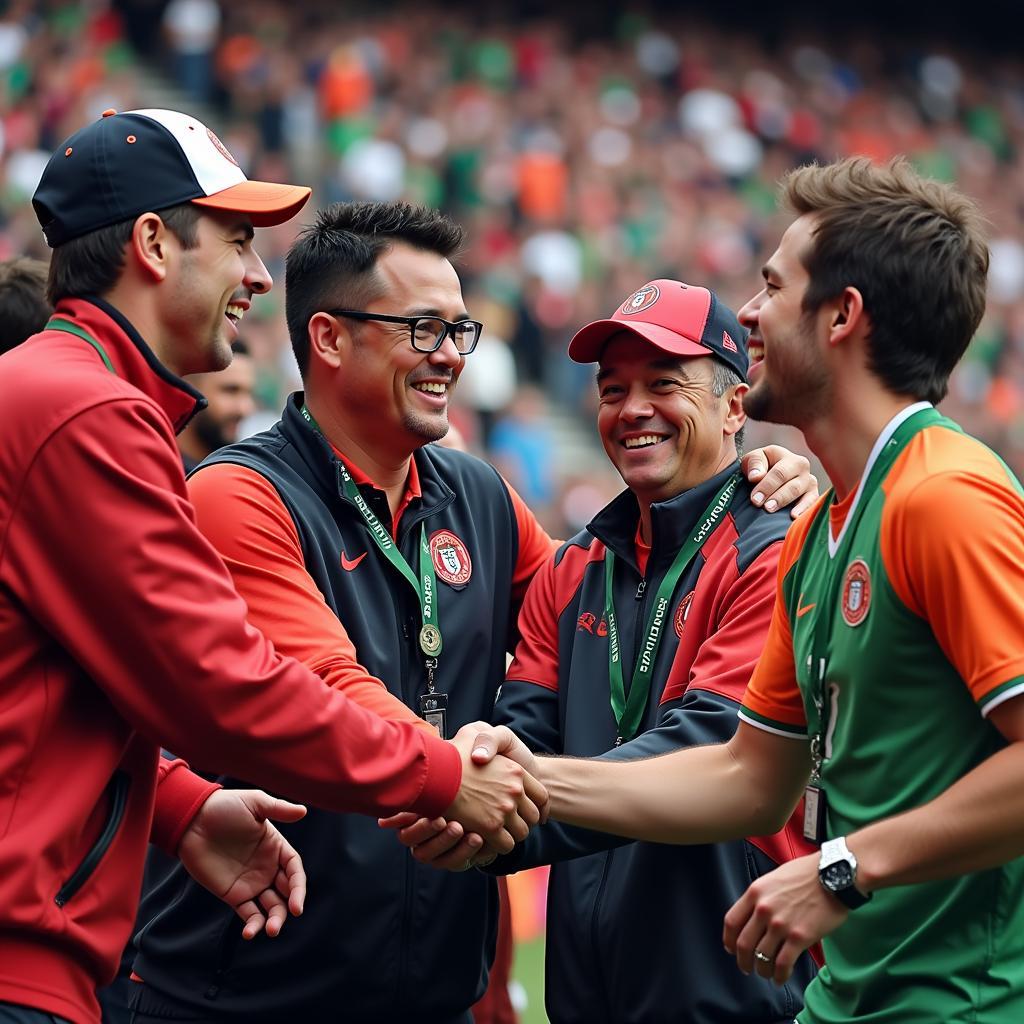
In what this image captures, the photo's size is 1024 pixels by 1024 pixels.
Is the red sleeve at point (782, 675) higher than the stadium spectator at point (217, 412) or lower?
higher

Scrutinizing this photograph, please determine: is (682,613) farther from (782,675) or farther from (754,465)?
(782,675)

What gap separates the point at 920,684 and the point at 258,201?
1726mm

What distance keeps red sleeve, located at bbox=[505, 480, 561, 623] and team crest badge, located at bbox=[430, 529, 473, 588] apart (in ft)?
0.81

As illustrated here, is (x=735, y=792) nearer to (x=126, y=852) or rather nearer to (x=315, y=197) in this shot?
(x=126, y=852)

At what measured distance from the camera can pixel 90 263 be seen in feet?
11.1

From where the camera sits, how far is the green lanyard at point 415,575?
4.10 metres

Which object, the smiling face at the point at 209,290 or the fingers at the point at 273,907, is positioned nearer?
the smiling face at the point at 209,290

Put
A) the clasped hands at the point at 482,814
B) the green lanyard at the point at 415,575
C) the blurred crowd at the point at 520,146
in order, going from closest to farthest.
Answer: the clasped hands at the point at 482,814, the green lanyard at the point at 415,575, the blurred crowd at the point at 520,146

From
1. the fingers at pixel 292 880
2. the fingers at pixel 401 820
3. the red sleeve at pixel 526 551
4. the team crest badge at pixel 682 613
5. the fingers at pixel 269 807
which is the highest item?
the team crest badge at pixel 682 613

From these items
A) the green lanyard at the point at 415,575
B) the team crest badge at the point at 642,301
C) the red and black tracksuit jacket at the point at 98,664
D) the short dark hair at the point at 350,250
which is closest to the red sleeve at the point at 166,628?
the red and black tracksuit jacket at the point at 98,664

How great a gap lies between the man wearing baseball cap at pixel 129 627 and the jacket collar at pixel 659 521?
2.38 feet

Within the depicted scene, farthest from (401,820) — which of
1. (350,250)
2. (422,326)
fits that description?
(350,250)

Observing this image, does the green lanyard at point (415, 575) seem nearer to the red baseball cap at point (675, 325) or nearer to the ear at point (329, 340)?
the ear at point (329, 340)

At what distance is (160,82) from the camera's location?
1620cm
